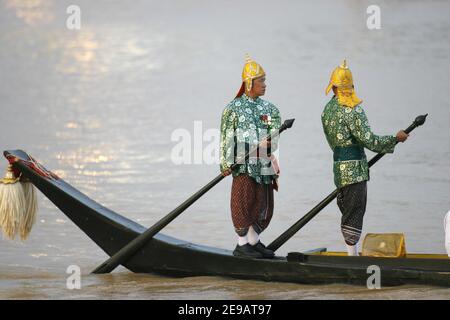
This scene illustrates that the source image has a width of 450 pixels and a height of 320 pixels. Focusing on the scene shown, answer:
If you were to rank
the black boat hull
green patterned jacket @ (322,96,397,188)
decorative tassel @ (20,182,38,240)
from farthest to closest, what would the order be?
decorative tassel @ (20,182,38,240), green patterned jacket @ (322,96,397,188), the black boat hull

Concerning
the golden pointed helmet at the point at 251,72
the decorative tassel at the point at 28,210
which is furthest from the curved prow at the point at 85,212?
the golden pointed helmet at the point at 251,72

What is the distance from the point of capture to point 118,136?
1830cm

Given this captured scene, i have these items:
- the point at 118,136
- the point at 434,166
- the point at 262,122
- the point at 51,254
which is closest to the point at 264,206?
the point at 262,122

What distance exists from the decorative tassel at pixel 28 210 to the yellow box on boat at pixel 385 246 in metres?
2.45

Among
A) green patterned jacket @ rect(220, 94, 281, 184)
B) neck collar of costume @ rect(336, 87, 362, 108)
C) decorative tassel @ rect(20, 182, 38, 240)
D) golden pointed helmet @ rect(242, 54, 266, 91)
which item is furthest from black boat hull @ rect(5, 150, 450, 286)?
golden pointed helmet @ rect(242, 54, 266, 91)

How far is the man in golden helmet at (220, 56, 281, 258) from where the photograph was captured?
9867 mm

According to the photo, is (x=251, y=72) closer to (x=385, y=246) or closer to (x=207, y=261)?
(x=207, y=261)

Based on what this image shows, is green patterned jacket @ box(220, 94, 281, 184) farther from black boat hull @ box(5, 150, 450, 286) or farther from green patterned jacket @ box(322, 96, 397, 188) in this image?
black boat hull @ box(5, 150, 450, 286)

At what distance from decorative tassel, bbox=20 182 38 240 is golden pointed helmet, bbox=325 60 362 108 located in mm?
2332

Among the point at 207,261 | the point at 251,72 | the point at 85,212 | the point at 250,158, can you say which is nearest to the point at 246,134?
the point at 250,158

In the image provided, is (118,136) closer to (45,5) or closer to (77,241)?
(77,241)

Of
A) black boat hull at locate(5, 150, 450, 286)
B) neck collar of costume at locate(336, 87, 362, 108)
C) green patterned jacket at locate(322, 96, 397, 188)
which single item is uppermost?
neck collar of costume at locate(336, 87, 362, 108)

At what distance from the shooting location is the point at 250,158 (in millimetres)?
9836

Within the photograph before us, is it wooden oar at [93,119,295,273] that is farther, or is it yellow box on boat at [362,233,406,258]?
wooden oar at [93,119,295,273]
